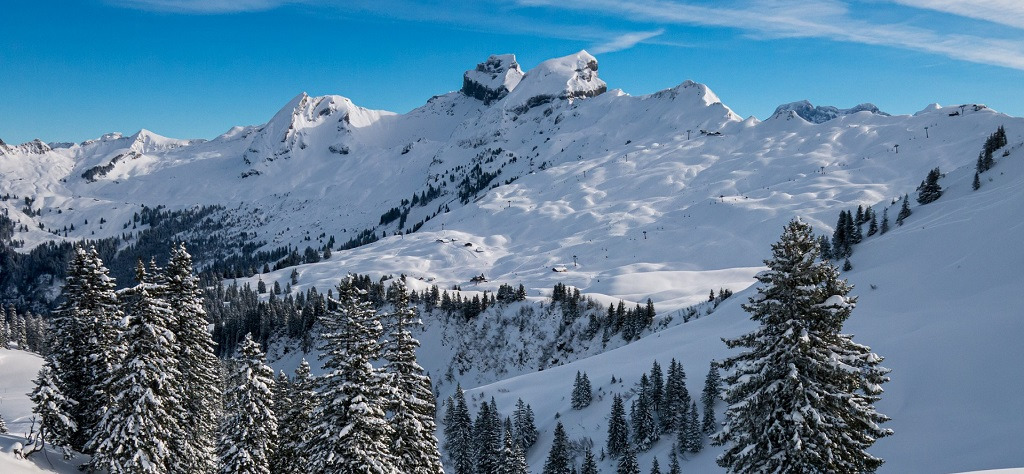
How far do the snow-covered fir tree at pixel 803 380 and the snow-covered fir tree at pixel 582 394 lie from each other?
53880 mm

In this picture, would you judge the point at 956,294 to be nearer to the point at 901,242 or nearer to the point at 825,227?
the point at 901,242

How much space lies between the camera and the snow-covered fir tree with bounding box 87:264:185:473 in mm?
23047

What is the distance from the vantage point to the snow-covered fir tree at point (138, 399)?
23.0m

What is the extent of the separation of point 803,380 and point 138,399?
24162 millimetres

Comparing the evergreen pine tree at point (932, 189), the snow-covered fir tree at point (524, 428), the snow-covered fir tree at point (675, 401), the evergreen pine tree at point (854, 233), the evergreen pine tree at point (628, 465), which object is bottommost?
the snow-covered fir tree at point (524, 428)

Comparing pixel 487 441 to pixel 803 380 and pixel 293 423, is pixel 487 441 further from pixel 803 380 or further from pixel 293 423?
pixel 803 380

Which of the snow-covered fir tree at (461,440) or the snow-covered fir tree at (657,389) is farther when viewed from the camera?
the snow-covered fir tree at (657,389)

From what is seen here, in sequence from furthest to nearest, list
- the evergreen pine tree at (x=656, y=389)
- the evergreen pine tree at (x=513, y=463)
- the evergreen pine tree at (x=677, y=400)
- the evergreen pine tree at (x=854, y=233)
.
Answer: the evergreen pine tree at (x=854, y=233) < the evergreen pine tree at (x=656, y=389) < the evergreen pine tree at (x=677, y=400) < the evergreen pine tree at (x=513, y=463)

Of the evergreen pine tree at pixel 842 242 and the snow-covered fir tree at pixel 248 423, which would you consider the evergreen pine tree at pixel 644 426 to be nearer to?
the evergreen pine tree at pixel 842 242

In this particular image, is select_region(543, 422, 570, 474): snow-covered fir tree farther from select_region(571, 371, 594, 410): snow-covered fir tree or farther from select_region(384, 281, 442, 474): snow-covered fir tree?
select_region(384, 281, 442, 474): snow-covered fir tree

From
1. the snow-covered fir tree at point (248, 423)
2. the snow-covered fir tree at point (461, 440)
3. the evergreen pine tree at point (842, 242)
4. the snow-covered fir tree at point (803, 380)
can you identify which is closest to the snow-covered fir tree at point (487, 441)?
the snow-covered fir tree at point (461, 440)

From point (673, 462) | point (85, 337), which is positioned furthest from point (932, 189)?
point (85, 337)

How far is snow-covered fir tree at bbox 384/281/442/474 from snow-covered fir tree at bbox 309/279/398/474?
3.92 ft

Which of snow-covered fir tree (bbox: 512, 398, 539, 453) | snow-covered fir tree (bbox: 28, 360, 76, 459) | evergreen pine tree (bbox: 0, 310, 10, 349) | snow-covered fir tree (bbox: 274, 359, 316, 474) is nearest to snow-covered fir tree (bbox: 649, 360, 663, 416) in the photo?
snow-covered fir tree (bbox: 512, 398, 539, 453)
